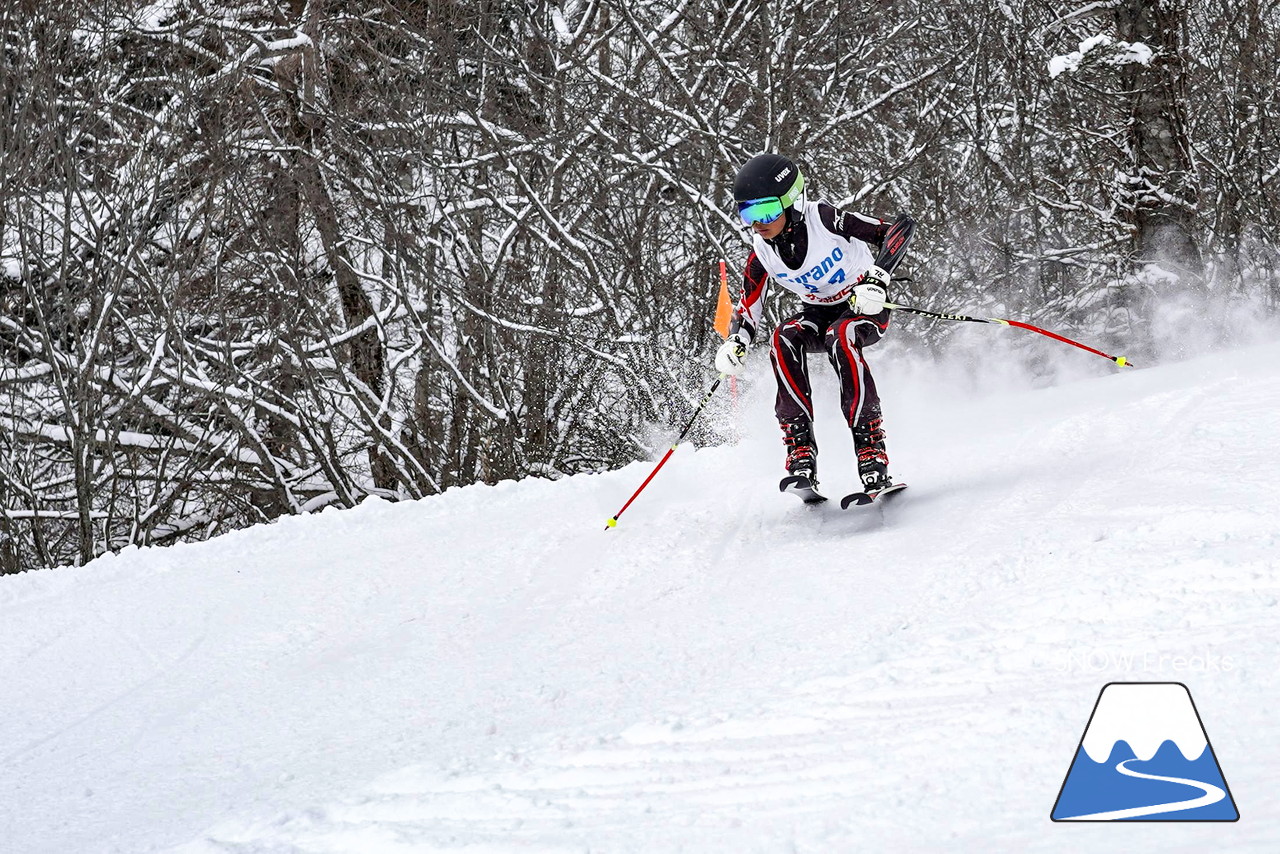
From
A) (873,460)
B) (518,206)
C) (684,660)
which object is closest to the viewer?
(684,660)

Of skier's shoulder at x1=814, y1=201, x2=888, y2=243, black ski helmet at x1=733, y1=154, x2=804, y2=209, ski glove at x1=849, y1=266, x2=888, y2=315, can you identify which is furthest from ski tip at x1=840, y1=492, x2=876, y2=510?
black ski helmet at x1=733, y1=154, x2=804, y2=209

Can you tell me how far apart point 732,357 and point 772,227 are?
0.66 meters

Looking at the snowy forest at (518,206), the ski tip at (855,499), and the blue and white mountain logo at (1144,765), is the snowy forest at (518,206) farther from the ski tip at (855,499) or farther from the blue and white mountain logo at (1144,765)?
the blue and white mountain logo at (1144,765)

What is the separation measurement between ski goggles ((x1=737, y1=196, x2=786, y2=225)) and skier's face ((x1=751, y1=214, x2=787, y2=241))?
0.09 ft

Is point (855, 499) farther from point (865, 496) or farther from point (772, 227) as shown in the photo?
point (772, 227)

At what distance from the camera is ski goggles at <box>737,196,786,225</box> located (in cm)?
508

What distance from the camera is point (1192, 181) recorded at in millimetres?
12086

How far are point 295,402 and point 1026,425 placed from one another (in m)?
8.33

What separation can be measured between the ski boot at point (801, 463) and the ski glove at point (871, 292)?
599mm

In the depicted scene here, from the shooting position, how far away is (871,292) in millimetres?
5055

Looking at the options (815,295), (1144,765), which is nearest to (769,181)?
(815,295)

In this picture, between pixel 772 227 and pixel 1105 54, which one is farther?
pixel 1105 54

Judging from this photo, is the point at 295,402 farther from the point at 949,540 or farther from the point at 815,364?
the point at 949,540

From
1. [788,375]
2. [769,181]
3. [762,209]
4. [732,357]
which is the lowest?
[788,375]
